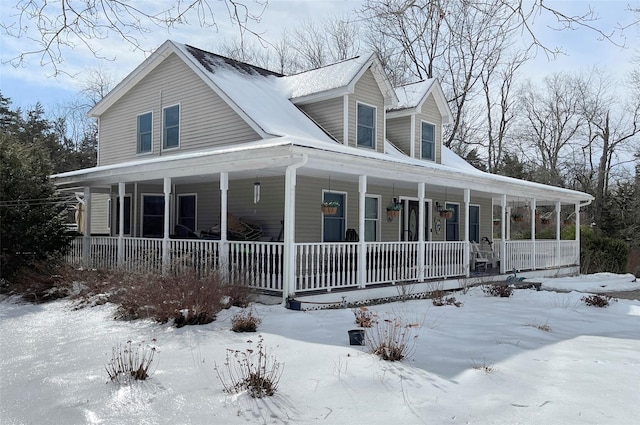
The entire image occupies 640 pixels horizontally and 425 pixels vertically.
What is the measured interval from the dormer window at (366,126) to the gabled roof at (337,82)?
0.78 meters

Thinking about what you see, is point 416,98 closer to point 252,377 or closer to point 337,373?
point 337,373

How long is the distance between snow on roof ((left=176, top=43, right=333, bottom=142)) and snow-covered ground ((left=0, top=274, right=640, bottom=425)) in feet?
18.9

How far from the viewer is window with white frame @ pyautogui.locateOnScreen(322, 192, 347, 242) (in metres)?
14.7

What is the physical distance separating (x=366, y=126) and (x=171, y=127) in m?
5.94

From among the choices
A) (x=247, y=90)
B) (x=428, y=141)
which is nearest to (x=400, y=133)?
(x=428, y=141)

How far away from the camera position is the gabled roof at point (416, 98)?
671 inches

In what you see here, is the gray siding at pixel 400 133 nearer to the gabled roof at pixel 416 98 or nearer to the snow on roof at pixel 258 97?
the gabled roof at pixel 416 98

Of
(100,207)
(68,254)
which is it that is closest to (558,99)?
(100,207)

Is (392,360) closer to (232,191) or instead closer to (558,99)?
(232,191)

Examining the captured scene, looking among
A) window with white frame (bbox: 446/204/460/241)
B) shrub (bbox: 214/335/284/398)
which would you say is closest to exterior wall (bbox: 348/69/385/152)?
window with white frame (bbox: 446/204/460/241)

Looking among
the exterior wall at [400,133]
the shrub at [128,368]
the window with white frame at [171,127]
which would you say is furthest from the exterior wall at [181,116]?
the shrub at [128,368]

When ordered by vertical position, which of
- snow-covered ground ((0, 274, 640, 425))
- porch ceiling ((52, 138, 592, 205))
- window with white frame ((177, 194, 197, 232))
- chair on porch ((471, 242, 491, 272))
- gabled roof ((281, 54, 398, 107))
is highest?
gabled roof ((281, 54, 398, 107))

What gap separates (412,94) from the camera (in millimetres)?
17578

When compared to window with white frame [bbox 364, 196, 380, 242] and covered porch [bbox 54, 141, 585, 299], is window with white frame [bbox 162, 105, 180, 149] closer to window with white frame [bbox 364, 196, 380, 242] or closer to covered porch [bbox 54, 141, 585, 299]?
covered porch [bbox 54, 141, 585, 299]
